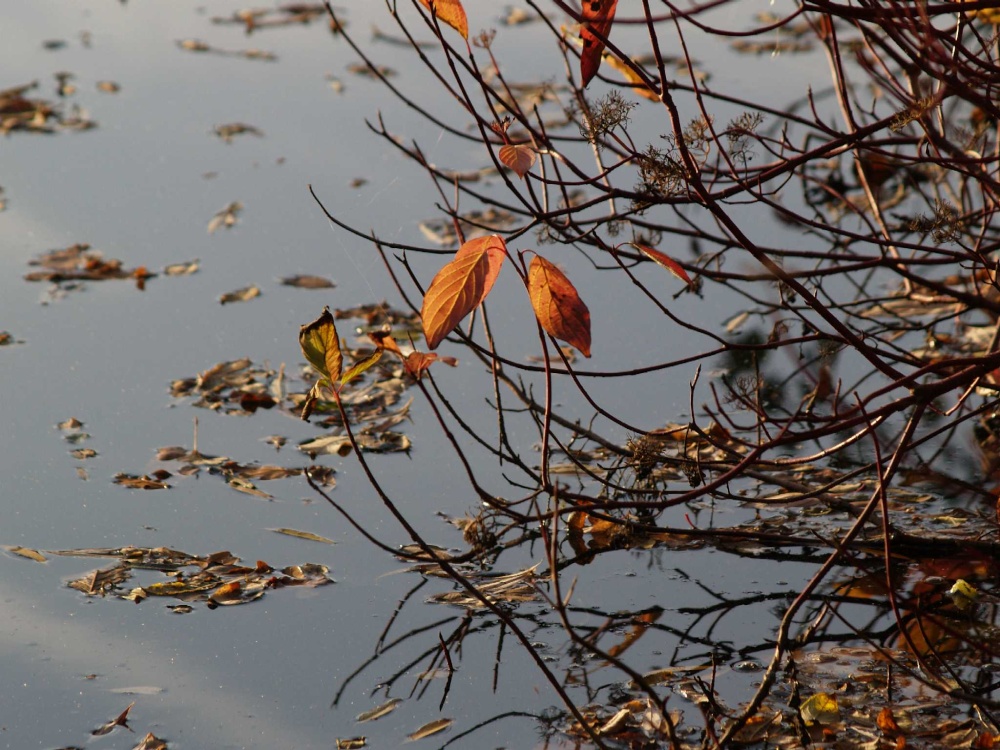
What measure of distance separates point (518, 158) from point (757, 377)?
2.17 ft

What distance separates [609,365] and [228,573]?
4.32 feet

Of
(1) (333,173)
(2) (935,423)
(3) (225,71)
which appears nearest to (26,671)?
(2) (935,423)

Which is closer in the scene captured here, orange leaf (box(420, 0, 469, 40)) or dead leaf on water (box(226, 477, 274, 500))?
orange leaf (box(420, 0, 469, 40))

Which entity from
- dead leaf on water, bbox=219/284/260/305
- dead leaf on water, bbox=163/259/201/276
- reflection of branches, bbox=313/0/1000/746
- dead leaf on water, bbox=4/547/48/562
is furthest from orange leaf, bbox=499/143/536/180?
dead leaf on water, bbox=163/259/201/276

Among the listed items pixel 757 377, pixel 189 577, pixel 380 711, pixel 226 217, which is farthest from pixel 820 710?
pixel 226 217

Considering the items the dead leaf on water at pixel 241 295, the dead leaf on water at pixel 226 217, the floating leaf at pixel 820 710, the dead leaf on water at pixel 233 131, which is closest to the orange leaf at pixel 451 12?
the floating leaf at pixel 820 710

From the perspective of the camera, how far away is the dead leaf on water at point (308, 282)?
3443mm

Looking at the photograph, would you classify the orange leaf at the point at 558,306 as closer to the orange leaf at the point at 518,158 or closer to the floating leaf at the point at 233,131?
the orange leaf at the point at 518,158

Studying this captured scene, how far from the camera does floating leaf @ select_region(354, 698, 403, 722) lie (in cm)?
168

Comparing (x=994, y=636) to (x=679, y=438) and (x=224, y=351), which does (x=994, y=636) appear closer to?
(x=679, y=438)

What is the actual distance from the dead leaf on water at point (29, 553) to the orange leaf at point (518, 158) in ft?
4.17

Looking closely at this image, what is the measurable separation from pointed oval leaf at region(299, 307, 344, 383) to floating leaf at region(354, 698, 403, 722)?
22.0 inches

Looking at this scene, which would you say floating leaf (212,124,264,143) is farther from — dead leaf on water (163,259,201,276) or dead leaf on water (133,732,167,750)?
dead leaf on water (133,732,167,750)

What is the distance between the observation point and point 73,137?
15.1 feet
